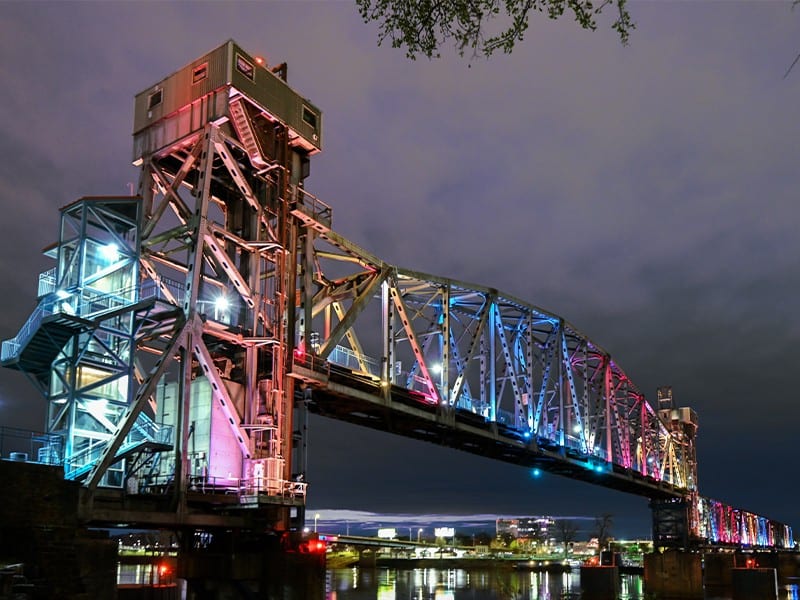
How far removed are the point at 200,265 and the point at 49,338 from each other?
7575 mm

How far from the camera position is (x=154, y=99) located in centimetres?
4534

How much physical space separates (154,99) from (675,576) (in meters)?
93.6

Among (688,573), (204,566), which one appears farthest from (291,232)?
(688,573)

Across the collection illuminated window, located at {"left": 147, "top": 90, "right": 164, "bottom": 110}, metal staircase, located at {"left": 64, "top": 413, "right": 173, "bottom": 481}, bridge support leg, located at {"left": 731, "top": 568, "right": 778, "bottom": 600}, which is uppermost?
illuminated window, located at {"left": 147, "top": 90, "right": 164, "bottom": 110}

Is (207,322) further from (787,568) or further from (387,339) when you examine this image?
(787,568)

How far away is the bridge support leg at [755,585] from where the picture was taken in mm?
94688

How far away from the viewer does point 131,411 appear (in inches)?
1344

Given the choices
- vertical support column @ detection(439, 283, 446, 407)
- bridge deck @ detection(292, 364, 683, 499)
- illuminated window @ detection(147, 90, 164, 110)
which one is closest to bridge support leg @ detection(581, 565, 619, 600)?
bridge deck @ detection(292, 364, 683, 499)

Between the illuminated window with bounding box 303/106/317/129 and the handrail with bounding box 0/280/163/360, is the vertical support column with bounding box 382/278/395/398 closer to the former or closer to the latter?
the illuminated window with bounding box 303/106/317/129

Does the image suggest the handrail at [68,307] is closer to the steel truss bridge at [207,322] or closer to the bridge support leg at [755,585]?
the steel truss bridge at [207,322]

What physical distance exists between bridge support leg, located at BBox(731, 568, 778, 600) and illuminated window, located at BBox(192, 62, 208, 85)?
3381 inches

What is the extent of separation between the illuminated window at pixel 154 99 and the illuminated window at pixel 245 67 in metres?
5.24

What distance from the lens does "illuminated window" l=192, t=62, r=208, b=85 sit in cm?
4284

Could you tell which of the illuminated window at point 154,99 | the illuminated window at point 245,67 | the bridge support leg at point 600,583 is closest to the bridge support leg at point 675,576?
the bridge support leg at point 600,583
